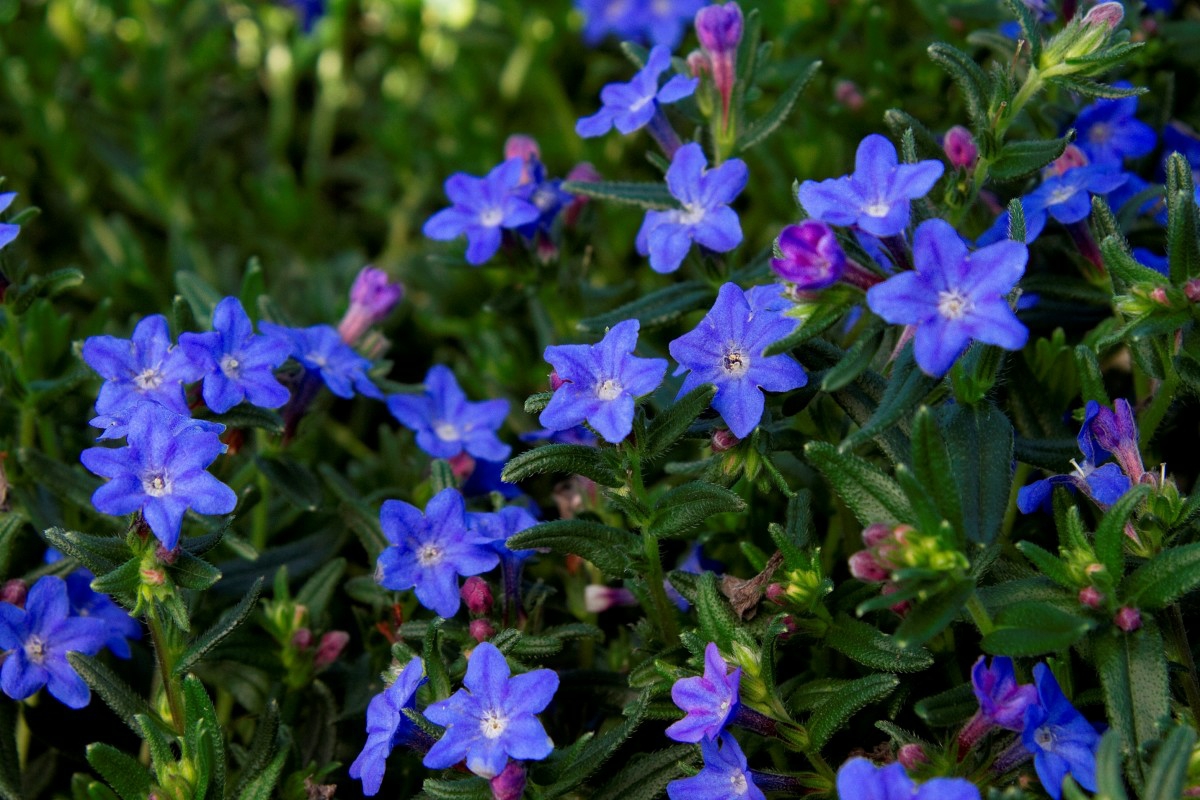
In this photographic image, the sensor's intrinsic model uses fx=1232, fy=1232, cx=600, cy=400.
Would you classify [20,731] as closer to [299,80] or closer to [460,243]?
[460,243]

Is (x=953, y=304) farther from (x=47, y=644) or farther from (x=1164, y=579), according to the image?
(x=47, y=644)

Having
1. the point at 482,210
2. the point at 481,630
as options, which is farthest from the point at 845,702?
the point at 482,210

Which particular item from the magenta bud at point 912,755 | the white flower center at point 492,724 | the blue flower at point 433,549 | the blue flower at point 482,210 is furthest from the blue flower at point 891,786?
the blue flower at point 482,210

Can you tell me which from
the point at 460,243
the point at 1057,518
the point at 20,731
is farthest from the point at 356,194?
the point at 1057,518

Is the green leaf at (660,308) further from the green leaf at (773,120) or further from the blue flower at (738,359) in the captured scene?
the blue flower at (738,359)

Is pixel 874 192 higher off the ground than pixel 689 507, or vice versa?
pixel 874 192

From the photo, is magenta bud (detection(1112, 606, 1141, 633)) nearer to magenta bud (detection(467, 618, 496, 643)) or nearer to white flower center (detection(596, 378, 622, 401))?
white flower center (detection(596, 378, 622, 401))
